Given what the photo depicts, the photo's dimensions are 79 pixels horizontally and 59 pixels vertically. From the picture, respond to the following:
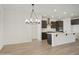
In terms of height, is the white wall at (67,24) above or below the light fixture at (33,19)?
below

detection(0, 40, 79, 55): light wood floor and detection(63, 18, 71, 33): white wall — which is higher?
detection(63, 18, 71, 33): white wall

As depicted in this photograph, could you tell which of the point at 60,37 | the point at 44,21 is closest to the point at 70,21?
the point at 44,21

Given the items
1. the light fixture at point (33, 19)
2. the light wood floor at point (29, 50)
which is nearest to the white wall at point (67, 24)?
the light wood floor at point (29, 50)

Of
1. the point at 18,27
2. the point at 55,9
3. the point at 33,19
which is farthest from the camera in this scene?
the point at 18,27

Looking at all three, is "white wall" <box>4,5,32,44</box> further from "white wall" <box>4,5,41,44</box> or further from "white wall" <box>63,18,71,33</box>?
"white wall" <box>63,18,71,33</box>

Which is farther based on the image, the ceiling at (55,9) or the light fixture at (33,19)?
the light fixture at (33,19)

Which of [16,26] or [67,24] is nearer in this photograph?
[67,24]

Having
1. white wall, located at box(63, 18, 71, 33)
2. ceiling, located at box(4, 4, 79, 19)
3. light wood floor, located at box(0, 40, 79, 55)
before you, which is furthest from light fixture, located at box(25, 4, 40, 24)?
white wall, located at box(63, 18, 71, 33)

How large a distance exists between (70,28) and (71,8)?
631mm

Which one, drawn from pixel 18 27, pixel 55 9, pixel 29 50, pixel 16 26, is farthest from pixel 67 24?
pixel 16 26

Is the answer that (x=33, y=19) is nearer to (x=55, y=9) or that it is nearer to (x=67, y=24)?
(x=55, y=9)

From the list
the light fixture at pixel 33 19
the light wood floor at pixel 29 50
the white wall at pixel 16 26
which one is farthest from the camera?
the light fixture at pixel 33 19

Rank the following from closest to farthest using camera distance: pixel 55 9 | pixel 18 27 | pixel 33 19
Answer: pixel 55 9 < pixel 33 19 < pixel 18 27

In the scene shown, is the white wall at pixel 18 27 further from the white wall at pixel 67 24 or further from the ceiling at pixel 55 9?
the white wall at pixel 67 24
